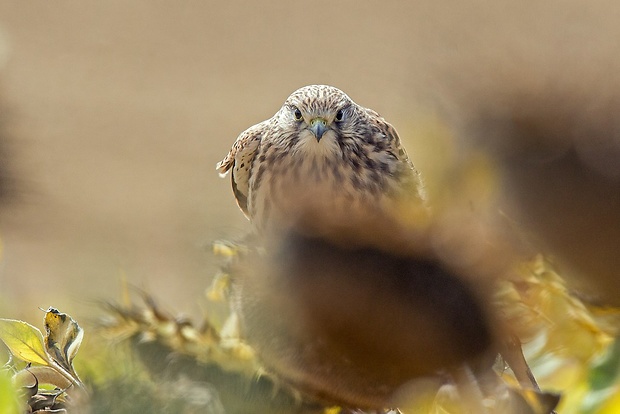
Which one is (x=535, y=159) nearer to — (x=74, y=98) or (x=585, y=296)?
(x=585, y=296)

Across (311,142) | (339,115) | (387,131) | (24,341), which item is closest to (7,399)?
(24,341)


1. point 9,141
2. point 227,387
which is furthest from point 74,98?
point 227,387

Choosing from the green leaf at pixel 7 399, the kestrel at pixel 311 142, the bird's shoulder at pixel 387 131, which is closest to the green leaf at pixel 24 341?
the green leaf at pixel 7 399

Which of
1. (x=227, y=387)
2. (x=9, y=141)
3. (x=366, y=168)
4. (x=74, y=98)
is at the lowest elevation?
(x=227, y=387)

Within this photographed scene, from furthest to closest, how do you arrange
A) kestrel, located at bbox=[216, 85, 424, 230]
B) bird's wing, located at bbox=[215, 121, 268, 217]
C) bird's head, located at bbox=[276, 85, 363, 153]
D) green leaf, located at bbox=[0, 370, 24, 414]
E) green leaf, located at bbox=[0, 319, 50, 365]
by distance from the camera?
bird's wing, located at bbox=[215, 121, 268, 217] → bird's head, located at bbox=[276, 85, 363, 153] → kestrel, located at bbox=[216, 85, 424, 230] → green leaf, located at bbox=[0, 319, 50, 365] → green leaf, located at bbox=[0, 370, 24, 414]

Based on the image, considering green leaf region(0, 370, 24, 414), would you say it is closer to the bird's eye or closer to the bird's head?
the bird's head

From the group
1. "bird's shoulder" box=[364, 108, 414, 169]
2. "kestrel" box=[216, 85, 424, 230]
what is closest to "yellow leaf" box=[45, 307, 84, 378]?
"kestrel" box=[216, 85, 424, 230]

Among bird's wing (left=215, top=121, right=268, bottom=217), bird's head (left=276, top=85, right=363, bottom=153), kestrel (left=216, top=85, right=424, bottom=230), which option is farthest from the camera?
bird's wing (left=215, top=121, right=268, bottom=217)

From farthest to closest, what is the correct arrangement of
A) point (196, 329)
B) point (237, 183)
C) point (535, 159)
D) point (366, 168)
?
point (237, 183)
point (366, 168)
point (196, 329)
point (535, 159)
